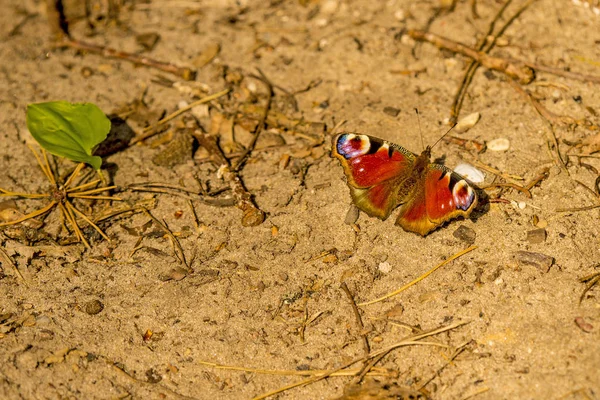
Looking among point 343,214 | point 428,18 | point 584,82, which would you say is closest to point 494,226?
point 343,214

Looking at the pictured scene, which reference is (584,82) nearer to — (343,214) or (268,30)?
(343,214)

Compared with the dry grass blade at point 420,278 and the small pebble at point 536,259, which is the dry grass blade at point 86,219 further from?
the small pebble at point 536,259

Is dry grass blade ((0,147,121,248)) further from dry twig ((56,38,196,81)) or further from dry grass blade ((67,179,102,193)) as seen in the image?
dry twig ((56,38,196,81))

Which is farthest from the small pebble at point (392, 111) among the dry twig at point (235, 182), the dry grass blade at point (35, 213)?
the dry grass blade at point (35, 213)

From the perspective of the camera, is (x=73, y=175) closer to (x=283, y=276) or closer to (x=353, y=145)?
(x=283, y=276)

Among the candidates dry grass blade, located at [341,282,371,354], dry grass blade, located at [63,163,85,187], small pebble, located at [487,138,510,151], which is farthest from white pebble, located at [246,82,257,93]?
dry grass blade, located at [341,282,371,354]

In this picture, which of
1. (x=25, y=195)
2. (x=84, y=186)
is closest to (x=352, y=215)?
(x=84, y=186)
